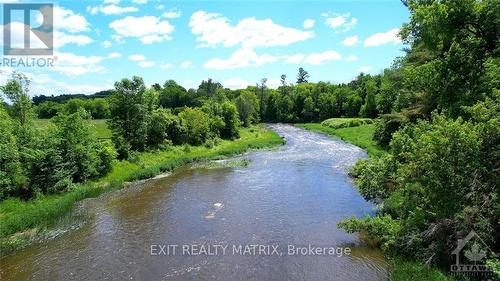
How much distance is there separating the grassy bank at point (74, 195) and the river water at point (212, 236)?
1.17 m

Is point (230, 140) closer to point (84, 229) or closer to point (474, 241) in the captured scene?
point (84, 229)

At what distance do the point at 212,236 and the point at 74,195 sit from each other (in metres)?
13.6

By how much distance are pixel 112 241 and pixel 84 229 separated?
10.7 ft

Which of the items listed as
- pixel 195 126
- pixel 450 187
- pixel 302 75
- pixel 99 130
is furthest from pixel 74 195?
pixel 302 75

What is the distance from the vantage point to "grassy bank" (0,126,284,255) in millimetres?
22344

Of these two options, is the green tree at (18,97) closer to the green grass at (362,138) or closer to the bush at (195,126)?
the bush at (195,126)

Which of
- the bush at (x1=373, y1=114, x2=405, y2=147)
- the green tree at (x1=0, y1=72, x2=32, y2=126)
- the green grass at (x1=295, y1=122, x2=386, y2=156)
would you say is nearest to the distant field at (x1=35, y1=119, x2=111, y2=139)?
the green tree at (x1=0, y1=72, x2=32, y2=126)

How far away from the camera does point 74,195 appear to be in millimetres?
28656

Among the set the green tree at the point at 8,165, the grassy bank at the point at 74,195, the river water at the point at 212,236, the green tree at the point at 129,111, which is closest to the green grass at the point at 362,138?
the river water at the point at 212,236

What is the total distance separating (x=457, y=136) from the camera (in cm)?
1314

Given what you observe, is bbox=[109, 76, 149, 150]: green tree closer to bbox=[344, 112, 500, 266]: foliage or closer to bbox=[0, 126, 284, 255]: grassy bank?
bbox=[0, 126, 284, 255]: grassy bank

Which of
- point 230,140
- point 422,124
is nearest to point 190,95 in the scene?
point 230,140

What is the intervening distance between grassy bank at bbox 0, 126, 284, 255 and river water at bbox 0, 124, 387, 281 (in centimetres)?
117

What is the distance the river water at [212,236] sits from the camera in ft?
56.6
